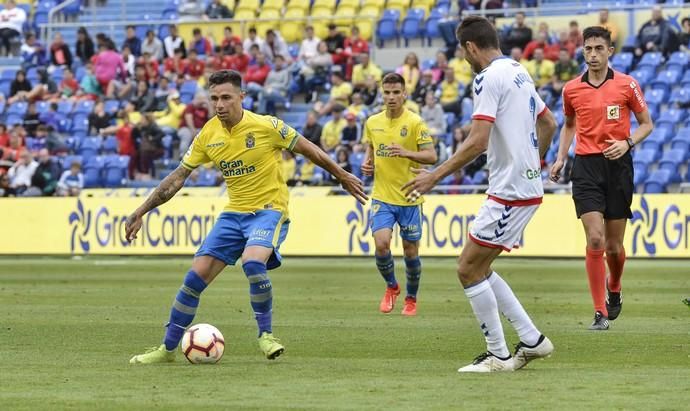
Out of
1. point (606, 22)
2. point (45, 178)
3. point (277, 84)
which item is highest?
point (606, 22)

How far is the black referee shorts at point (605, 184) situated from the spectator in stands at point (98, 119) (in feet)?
75.8

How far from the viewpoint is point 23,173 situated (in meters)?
32.3

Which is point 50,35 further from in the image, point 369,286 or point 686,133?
point 369,286

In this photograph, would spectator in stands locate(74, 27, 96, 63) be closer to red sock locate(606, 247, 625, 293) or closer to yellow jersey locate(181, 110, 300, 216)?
red sock locate(606, 247, 625, 293)

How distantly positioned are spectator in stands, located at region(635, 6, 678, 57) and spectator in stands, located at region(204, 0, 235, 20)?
38.3ft

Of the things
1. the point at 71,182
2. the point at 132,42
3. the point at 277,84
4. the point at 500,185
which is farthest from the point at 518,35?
the point at 500,185

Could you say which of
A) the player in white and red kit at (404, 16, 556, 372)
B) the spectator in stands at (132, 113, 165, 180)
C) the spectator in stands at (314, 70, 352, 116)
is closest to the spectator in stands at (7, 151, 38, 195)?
the spectator in stands at (132, 113, 165, 180)

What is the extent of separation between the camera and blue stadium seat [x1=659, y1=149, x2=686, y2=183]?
91.9 ft

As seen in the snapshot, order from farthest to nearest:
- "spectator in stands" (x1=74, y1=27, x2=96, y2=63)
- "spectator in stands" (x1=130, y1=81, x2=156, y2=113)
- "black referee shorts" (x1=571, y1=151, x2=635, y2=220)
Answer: "spectator in stands" (x1=74, y1=27, x2=96, y2=63) < "spectator in stands" (x1=130, y1=81, x2=156, y2=113) < "black referee shorts" (x1=571, y1=151, x2=635, y2=220)

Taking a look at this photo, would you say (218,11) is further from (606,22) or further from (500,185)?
(500,185)

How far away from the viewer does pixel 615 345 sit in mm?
11844

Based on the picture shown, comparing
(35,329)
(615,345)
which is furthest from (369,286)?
(615,345)

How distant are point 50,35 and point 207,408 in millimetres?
32515

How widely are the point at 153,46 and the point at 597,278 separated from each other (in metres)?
25.0
